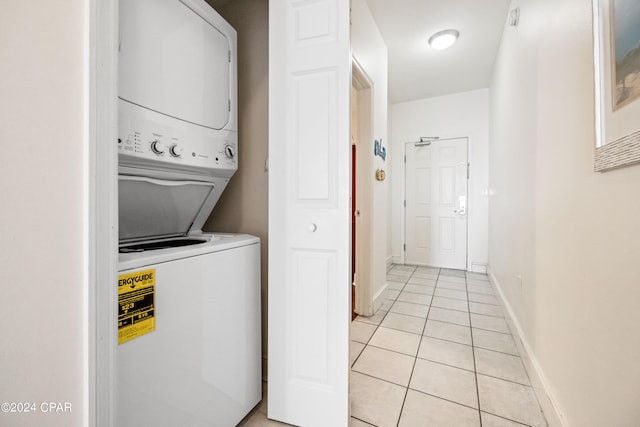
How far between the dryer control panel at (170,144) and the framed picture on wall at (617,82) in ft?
4.90

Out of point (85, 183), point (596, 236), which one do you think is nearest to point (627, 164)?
point (596, 236)

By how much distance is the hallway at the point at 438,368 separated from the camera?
1.42 meters

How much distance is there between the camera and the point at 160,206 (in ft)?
4.33

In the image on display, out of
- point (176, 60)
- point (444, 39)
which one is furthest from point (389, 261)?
point (176, 60)

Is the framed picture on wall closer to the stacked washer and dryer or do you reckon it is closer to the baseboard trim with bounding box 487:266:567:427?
the baseboard trim with bounding box 487:266:567:427

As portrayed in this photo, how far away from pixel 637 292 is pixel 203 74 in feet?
5.72

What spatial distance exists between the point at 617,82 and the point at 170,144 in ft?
5.01

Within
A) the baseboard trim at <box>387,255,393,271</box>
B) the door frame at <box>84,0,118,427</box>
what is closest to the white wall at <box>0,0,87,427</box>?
the door frame at <box>84,0,118,427</box>

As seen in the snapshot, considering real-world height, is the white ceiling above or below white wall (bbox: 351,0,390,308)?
above

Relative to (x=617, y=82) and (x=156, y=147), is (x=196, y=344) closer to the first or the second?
(x=156, y=147)

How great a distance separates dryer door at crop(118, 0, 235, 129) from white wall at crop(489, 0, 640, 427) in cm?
154

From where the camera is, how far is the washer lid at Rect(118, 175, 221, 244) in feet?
3.87

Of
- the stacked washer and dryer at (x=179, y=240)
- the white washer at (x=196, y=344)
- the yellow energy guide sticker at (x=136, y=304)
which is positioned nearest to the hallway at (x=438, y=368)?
the white washer at (x=196, y=344)

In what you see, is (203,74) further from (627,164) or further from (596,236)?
(596,236)
